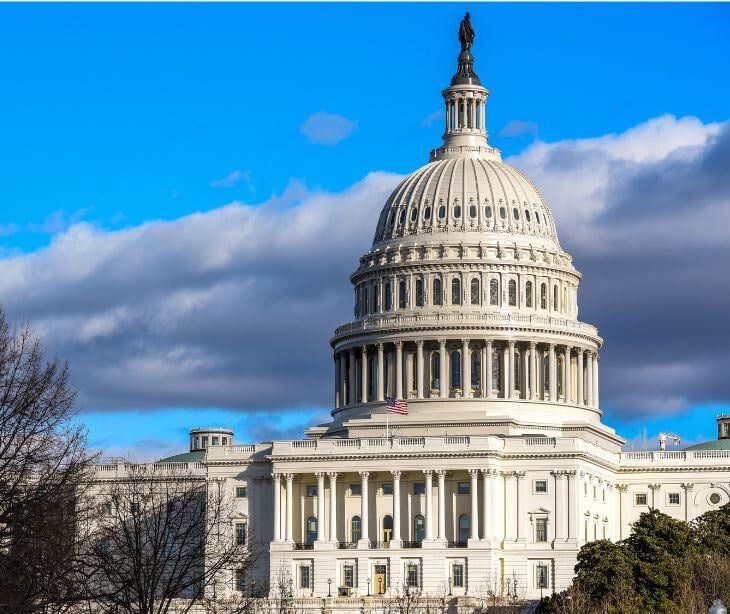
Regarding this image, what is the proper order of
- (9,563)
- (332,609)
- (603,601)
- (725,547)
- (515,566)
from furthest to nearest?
(515,566) < (332,609) < (725,547) < (603,601) < (9,563)

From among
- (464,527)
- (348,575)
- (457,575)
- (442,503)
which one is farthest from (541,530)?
(348,575)

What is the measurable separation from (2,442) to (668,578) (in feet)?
246

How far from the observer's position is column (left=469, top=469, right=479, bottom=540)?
196 m

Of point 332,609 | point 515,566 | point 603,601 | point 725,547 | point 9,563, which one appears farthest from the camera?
point 515,566

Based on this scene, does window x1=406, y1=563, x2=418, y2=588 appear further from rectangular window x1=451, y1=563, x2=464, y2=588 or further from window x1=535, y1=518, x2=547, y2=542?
window x1=535, y1=518, x2=547, y2=542

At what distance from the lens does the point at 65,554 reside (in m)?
89.4

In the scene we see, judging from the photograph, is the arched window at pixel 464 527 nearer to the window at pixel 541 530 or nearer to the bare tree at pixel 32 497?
the window at pixel 541 530

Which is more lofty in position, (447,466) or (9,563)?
(447,466)

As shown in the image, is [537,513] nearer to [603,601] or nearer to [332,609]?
[332,609]

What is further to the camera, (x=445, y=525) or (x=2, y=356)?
(x=445, y=525)

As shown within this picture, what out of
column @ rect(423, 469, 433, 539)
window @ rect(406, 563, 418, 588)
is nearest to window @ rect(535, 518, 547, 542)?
column @ rect(423, 469, 433, 539)

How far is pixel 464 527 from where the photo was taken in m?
199

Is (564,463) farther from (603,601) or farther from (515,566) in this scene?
(603,601)

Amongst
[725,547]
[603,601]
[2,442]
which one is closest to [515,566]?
[725,547]
